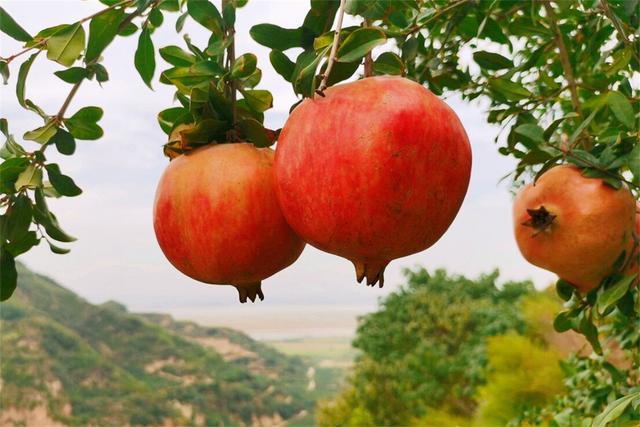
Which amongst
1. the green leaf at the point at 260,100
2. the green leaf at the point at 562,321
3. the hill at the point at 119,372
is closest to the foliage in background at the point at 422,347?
the hill at the point at 119,372

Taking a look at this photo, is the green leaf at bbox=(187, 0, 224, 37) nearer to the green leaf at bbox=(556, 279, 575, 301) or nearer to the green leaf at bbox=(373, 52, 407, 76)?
the green leaf at bbox=(373, 52, 407, 76)

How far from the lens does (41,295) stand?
20.2 feet

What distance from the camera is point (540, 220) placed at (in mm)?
895

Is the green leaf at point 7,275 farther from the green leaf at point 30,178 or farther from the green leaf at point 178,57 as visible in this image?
the green leaf at point 178,57

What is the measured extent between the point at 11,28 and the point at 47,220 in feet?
0.66

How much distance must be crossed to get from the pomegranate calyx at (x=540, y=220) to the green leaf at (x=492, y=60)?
0.70ft

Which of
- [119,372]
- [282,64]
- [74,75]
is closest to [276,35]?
[282,64]

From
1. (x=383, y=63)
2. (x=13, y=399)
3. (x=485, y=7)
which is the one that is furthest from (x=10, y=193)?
(x=13, y=399)

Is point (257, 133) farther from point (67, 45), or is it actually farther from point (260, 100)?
point (67, 45)

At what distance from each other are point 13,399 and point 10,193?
528 centimetres

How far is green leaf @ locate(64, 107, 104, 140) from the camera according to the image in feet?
2.55

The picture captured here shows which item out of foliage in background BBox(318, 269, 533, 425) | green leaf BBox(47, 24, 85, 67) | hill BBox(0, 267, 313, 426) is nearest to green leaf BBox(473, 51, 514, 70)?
green leaf BBox(47, 24, 85, 67)

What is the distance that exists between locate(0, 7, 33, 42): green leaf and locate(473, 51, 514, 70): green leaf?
557 millimetres

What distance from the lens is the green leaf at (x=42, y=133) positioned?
0.74m
